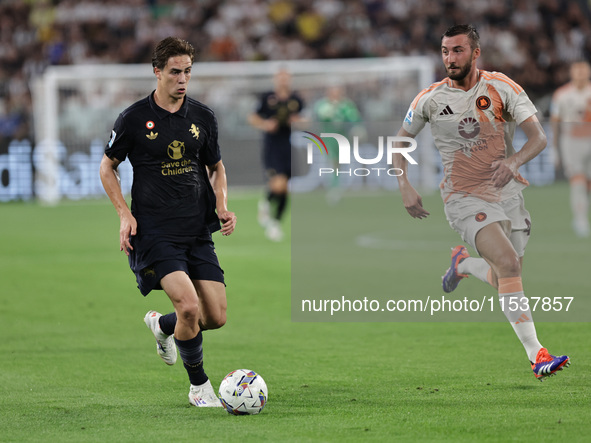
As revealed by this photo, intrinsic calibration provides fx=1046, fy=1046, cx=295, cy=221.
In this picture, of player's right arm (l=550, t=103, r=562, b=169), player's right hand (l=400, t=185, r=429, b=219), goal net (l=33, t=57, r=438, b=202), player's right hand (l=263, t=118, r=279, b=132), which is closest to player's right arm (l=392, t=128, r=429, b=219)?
player's right hand (l=400, t=185, r=429, b=219)

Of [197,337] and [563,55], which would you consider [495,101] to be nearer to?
[197,337]

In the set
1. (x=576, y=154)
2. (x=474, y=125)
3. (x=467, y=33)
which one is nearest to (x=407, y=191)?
(x=474, y=125)

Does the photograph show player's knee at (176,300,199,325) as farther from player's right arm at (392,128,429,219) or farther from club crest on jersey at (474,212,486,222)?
club crest on jersey at (474,212,486,222)

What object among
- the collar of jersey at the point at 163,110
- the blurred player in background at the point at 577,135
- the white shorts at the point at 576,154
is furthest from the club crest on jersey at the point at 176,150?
the white shorts at the point at 576,154

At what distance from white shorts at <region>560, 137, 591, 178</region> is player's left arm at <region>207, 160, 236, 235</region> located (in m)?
10.3

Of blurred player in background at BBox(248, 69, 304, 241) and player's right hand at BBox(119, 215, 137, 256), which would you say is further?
blurred player in background at BBox(248, 69, 304, 241)

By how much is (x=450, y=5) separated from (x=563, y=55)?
335cm

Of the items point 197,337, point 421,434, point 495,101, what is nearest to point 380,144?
point 495,101

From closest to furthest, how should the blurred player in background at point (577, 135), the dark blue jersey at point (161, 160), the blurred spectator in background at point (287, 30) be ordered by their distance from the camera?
the dark blue jersey at point (161, 160)
the blurred player in background at point (577, 135)
the blurred spectator in background at point (287, 30)

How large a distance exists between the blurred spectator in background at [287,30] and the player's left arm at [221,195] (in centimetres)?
2175

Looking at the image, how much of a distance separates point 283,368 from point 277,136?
10.0 metres

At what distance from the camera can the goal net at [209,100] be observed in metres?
23.3

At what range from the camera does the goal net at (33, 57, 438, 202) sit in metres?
23.3

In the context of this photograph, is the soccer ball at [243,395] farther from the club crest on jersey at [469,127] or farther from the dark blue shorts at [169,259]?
the club crest on jersey at [469,127]
